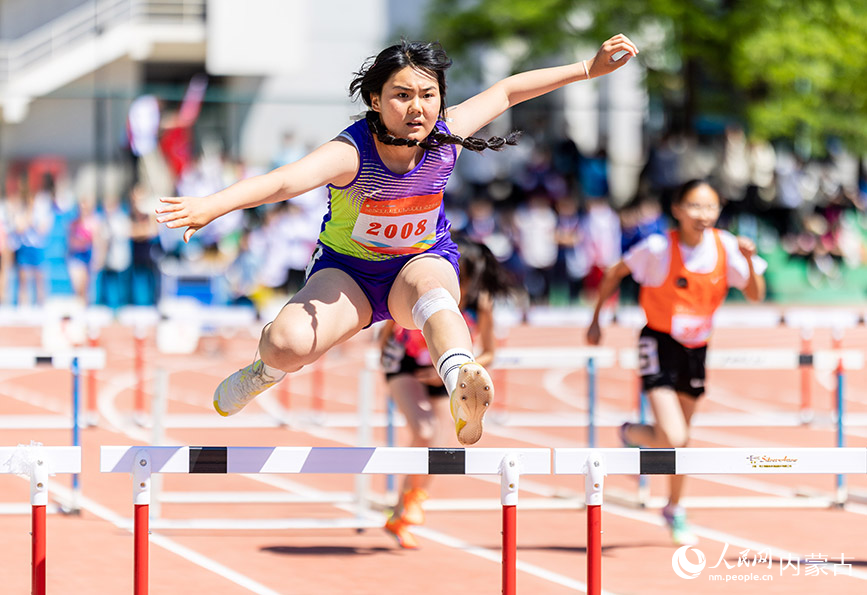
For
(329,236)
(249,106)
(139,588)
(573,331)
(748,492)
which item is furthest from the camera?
(249,106)

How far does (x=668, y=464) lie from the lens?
492cm

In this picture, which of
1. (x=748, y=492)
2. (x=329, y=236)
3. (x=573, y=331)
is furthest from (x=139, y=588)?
(x=573, y=331)

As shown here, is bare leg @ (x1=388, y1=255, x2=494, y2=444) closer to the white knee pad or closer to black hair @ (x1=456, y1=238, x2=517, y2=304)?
the white knee pad

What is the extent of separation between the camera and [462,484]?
9.00m

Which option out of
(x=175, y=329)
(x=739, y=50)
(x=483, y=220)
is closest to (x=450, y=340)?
(x=175, y=329)

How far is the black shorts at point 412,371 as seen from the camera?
23.6 ft

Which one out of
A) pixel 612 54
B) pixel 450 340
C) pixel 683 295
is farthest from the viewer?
pixel 683 295

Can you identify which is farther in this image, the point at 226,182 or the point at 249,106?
the point at 249,106

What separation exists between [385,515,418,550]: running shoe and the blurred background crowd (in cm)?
1113

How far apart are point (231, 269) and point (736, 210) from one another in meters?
8.14

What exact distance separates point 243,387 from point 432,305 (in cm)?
96

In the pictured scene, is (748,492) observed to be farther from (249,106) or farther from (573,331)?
(249,106)

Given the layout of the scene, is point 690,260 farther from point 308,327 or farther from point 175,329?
point 175,329

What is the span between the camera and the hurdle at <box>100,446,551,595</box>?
4.73 meters
